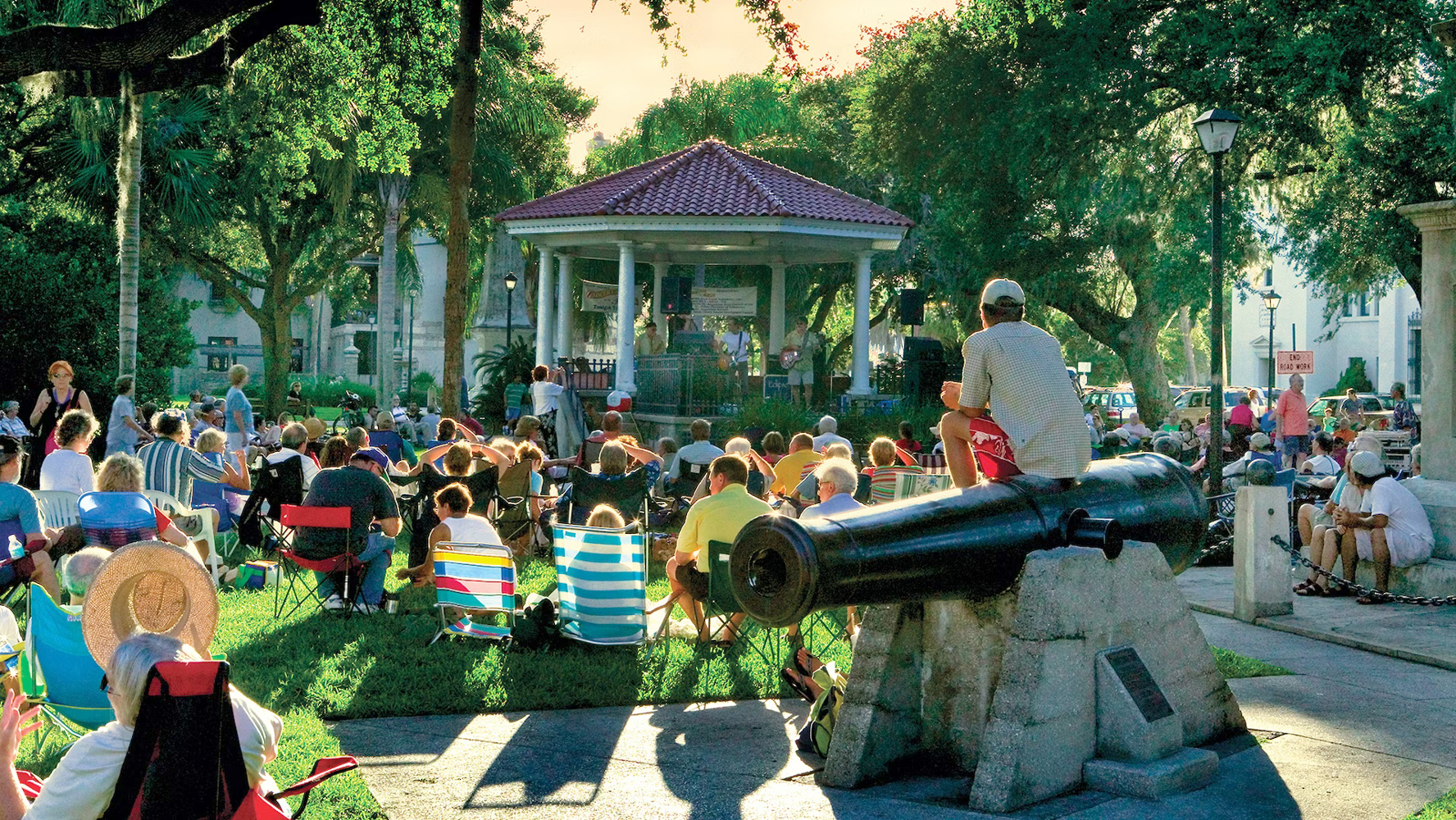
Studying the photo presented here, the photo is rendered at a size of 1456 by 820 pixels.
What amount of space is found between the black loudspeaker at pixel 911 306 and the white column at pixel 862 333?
0.67 m

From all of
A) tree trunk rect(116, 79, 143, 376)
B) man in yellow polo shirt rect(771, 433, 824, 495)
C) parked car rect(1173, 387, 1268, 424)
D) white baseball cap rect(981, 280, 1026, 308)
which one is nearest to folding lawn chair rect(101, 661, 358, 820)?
white baseball cap rect(981, 280, 1026, 308)

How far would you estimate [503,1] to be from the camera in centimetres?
3366

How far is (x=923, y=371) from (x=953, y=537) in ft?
64.5

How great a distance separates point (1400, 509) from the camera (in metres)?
10.4

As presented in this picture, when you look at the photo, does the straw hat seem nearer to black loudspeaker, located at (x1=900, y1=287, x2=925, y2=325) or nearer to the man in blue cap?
the man in blue cap

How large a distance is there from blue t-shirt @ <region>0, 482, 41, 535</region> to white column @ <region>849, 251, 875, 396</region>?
18.2m

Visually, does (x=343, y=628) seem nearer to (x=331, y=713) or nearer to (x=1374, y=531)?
(x=331, y=713)

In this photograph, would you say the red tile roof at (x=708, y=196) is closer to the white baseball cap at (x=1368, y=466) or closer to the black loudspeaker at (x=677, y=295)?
the black loudspeaker at (x=677, y=295)

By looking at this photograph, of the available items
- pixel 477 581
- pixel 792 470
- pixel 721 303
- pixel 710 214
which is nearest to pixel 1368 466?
pixel 792 470

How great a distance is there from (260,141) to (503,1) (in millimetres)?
6633

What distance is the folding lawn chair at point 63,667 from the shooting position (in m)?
→ 5.29

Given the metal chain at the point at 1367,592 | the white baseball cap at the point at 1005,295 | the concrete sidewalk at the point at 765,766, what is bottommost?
the concrete sidewalk at the point at 765,766

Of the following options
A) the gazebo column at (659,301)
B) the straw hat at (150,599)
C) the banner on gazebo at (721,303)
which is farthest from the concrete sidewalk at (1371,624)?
the gazebo column at (659,301)

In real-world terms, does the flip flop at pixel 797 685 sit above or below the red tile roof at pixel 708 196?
below
